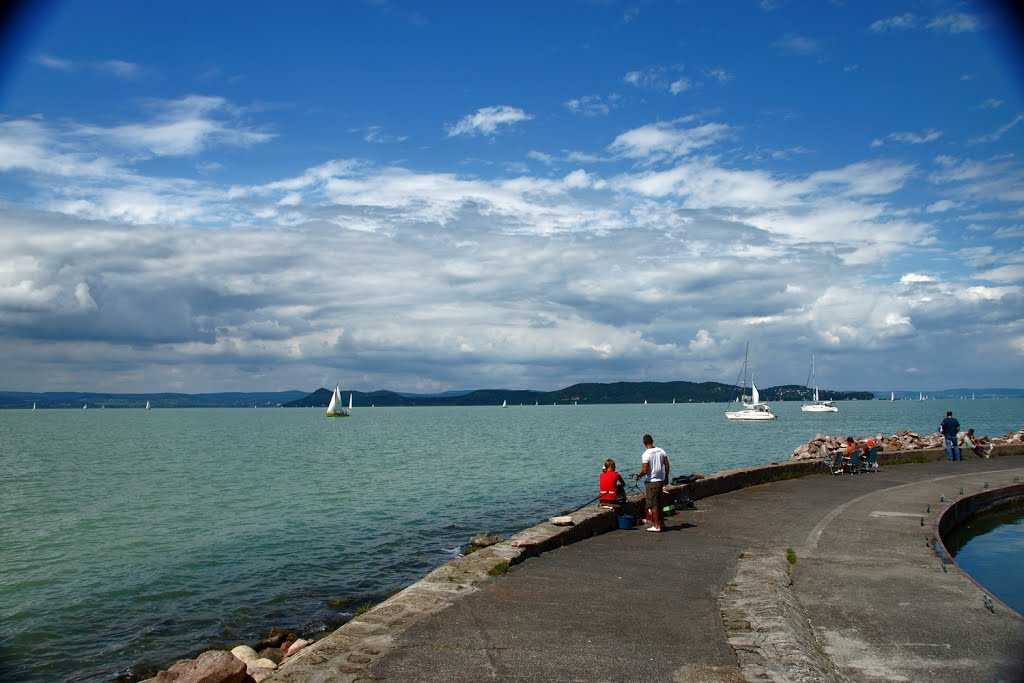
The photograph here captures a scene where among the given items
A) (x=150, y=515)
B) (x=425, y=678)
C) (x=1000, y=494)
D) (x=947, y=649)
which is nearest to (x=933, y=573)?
(x=947, y=649)

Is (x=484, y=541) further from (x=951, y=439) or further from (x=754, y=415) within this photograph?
(x=754, y=415)

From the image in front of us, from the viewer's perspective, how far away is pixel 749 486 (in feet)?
58.3

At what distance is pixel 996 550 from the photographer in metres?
13.4

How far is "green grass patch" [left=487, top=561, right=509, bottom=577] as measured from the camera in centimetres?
894

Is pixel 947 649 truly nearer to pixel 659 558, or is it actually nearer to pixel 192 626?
pixel 659 558

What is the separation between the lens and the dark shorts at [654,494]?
12.0 meters

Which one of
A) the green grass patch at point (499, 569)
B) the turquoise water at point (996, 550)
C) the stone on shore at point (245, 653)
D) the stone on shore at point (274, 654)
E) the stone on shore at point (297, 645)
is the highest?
the green grass patch at point (499, 569)

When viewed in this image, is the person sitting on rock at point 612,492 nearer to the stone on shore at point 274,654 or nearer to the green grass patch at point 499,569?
the green grass patch at point 499,569

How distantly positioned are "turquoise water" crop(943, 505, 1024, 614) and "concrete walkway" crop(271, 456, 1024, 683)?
1.20 metres

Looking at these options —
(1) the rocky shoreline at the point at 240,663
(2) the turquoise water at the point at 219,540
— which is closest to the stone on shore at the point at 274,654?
(1) the rocky shoreline at the point at 240,663

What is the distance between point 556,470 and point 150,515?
19.6m

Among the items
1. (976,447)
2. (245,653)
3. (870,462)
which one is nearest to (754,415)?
(976,447)

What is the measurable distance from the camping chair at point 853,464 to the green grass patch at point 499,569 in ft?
49.5

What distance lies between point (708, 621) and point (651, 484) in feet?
16.1
